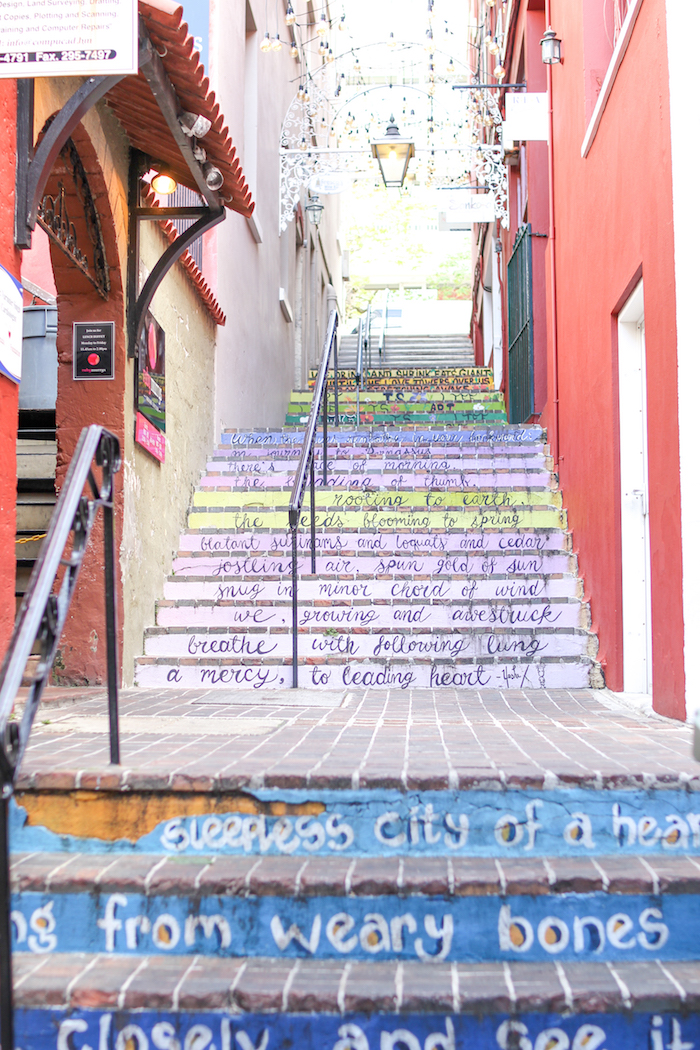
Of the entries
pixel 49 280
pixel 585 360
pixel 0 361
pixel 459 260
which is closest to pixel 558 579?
pixel 585 360

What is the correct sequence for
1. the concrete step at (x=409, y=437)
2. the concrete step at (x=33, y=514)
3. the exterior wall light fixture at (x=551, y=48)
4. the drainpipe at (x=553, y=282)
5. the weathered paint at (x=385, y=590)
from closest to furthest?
the weathered paint at (x=385, y=590), the concrete step at (x=33, y=514), the exterior wall light fixture at (x=551, y=48), the drainpipe at (x=553, y=282), the concrete step at (x=409, y=437)

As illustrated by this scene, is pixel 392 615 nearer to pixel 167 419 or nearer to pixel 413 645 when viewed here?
pixel 413 645

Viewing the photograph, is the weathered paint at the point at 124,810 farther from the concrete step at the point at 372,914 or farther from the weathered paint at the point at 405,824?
the concrete step at the point at 372,914

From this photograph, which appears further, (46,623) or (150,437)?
(150,437)

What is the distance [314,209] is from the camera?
1716 centimetres

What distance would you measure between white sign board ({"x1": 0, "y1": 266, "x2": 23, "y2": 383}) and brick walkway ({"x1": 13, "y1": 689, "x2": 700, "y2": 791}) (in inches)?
55.4

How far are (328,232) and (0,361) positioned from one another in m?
19.6

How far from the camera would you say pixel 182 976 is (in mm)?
2354

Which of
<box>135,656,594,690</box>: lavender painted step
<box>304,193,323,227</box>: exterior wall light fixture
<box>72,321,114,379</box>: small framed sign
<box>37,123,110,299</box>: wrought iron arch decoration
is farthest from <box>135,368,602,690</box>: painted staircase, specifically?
<box>304,193,323,227</box>: exterior wall light fixture

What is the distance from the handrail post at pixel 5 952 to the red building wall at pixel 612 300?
2.79 meters

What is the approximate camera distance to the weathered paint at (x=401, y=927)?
246cm

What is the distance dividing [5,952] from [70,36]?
2981 millimetres

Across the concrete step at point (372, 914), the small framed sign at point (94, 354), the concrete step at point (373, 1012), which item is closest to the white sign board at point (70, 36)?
the small framed sign at point (94, 354)

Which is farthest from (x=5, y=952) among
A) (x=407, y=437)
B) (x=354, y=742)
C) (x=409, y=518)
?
(x=407, y=437)
